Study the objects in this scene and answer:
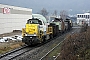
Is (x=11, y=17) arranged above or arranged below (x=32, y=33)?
above

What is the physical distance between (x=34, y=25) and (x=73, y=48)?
7360 mm

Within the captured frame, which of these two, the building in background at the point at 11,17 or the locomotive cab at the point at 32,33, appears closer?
the locomotive cab at the point at 32,33

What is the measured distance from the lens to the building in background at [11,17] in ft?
143

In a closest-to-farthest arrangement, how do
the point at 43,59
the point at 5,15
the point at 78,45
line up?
the point at 43,59, the point at 78,45, the point at 5,15

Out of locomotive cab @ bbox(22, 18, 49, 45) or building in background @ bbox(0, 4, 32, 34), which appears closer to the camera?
locomotive cab @ bbox(22, 18, 49, 45)

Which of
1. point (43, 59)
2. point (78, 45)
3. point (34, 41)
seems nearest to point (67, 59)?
point (43, 59)

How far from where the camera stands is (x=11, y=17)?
49.0 meters

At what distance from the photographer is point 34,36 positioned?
22547 millimetres

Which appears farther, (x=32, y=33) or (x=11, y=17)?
(x=11, y=17)

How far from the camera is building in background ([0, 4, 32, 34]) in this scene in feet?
143

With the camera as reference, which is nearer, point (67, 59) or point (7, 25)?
point (67, 59)

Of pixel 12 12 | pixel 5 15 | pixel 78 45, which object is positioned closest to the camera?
pixel 78 45

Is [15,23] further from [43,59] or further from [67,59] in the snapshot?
[67,59]

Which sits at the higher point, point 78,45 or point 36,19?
point 36,19
